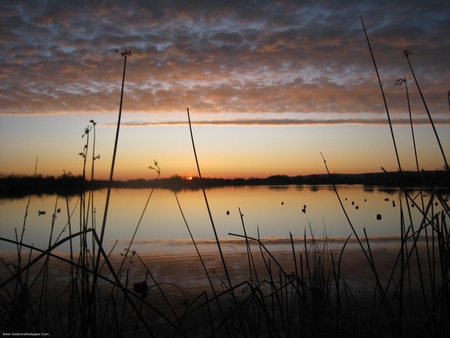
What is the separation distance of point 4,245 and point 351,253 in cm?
919

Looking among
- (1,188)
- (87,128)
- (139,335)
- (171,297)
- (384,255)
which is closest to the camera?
(87,128)

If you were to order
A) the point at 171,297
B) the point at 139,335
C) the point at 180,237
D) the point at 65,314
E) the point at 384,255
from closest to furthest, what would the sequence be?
the point at 139,335 < the point at 65,314 < the point at 171,297 < the point at 384,255 < the point at 180,237

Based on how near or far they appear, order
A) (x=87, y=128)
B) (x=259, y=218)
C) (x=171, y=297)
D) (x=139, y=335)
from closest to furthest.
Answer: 1. (x=87, y=128)
2. (x=139, y=335)
3. (x=171, y=297)
4. (x=259, y=218)

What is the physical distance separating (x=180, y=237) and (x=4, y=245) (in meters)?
5.14

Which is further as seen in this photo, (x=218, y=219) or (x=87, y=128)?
(x=218, y=219)

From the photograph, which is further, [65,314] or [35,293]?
[35,293]

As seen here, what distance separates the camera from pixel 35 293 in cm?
552

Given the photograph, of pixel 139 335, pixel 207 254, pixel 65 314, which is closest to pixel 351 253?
pixel 207 254

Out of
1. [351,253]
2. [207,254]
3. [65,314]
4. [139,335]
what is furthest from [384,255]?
[65,314]

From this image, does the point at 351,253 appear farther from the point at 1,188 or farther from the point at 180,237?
the point at 1,188

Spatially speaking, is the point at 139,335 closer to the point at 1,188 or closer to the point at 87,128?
the point at 87,128

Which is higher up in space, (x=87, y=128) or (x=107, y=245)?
(x=87, y=128)

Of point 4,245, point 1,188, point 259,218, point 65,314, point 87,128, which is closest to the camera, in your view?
point 87,128

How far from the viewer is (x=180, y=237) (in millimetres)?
12281
